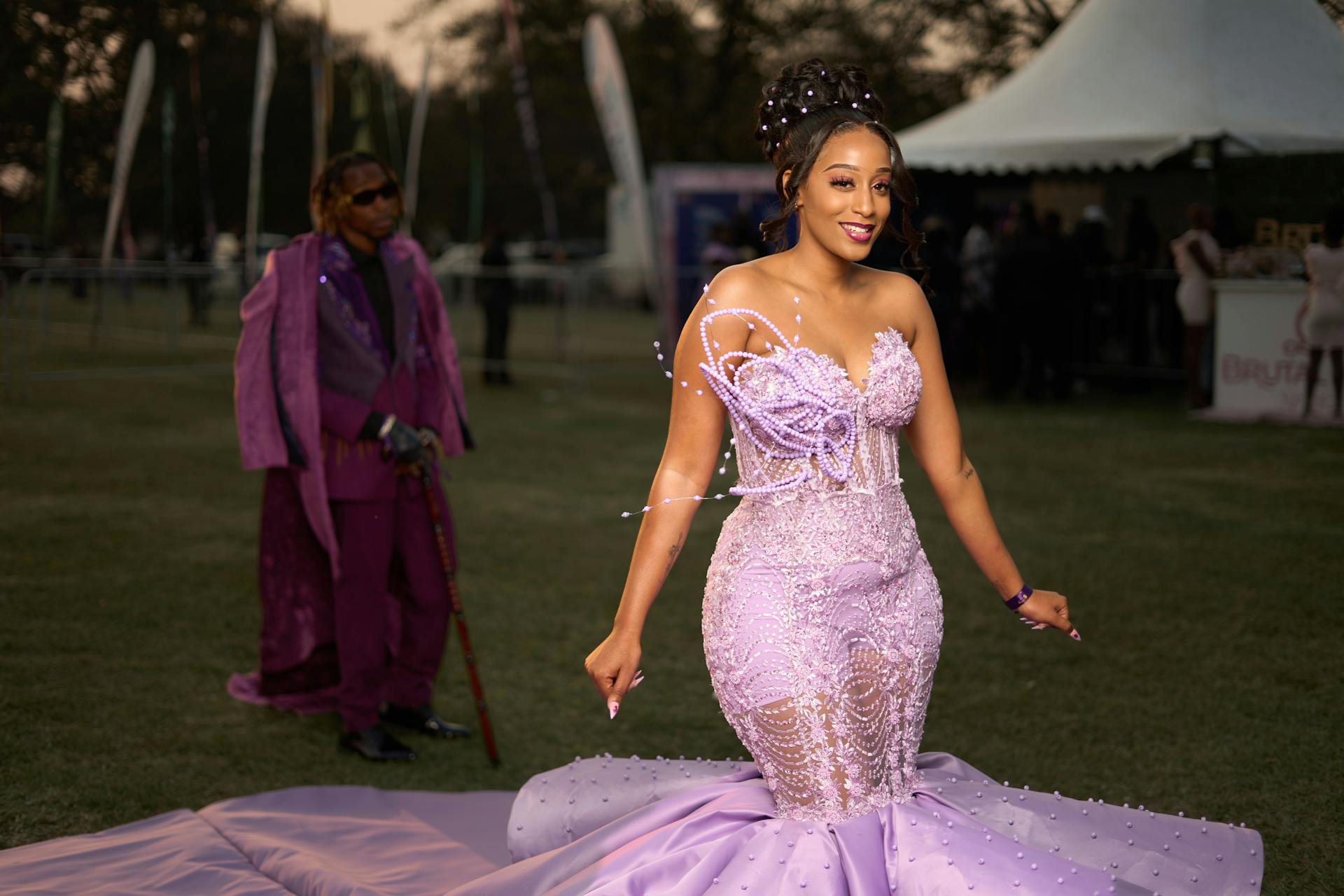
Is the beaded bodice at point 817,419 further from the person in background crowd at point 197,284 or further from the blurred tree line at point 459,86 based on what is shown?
the person in background crowd at point 197,284

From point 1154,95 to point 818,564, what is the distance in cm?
1218

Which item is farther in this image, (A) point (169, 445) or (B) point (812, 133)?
(A) point (169, 445)

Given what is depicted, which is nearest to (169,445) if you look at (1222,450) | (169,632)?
(169,632)

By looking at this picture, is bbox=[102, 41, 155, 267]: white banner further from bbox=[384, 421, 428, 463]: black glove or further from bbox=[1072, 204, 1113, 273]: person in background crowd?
bbox=[1072, 204, 1113, 273]: person in background crowd

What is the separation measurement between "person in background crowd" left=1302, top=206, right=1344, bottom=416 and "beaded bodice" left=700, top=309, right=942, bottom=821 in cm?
1017

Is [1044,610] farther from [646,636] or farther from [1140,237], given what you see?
[1140,237]

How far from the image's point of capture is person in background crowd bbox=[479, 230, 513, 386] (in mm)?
16297

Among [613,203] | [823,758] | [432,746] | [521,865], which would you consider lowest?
[432,746]

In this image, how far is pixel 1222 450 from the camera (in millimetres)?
11102

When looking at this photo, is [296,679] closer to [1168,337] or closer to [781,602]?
[781,602]

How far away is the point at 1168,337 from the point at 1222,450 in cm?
454

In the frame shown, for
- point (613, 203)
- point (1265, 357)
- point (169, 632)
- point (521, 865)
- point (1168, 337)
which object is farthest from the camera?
point (613, 203)

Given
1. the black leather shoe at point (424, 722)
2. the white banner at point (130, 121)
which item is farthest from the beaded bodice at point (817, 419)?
the white banner at point (130, 121)

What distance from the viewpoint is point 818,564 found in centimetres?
268
